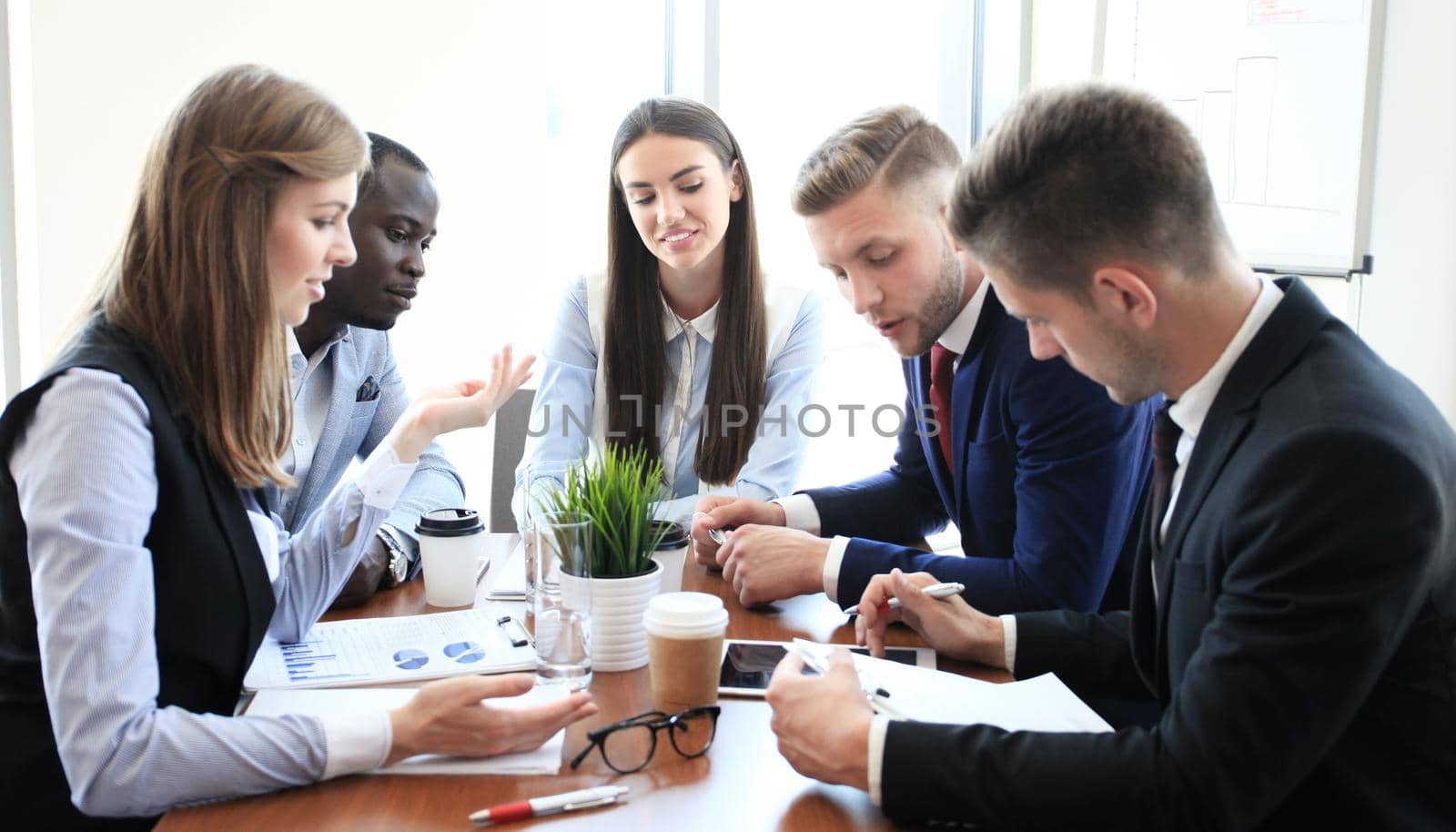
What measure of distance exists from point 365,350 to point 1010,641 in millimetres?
1508

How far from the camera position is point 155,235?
1.32 metres

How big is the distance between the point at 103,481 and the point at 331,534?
455 mm

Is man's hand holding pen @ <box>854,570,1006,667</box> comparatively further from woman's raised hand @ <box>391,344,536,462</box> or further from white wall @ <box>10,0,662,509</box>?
white wall @ <box>10,0,662,509</box>

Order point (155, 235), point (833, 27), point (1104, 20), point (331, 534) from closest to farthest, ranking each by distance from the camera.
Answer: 1. point (155, 235)
2. point (331, 534)
3. point (1104, 20)
4. point (833, 27)

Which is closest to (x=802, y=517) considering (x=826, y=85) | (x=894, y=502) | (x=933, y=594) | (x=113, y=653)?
(x=894, y=502)

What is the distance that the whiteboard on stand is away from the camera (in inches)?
128

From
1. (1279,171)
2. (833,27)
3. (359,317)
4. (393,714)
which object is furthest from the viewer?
(833,27)

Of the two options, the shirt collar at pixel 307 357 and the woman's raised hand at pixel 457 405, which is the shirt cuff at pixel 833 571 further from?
the shirt collar at pixel 307 357

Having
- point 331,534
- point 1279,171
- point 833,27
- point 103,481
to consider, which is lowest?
point 331,534

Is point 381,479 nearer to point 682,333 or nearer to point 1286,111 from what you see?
point 682,333

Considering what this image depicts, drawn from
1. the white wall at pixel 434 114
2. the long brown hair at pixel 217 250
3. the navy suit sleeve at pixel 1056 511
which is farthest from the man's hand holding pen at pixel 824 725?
the white wall at pixel 434 114

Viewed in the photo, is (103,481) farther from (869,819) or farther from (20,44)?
(20,44)

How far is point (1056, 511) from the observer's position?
1683mm

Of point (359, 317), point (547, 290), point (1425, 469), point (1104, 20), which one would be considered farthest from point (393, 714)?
point (1104, 20)
